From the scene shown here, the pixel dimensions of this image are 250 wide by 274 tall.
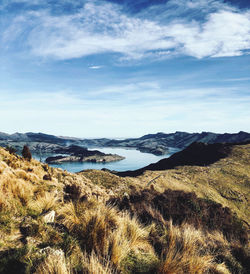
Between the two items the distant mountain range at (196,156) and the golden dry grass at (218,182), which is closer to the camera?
the golden dry grass at (218,182)

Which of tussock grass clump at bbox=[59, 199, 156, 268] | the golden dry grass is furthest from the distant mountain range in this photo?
tussock grass clump at bbox=[59, 199, 156, 268]

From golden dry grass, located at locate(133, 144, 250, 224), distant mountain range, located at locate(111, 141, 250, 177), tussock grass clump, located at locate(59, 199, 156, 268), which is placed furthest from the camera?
distant mountain range, located at locate(111, 141, 250, 177)

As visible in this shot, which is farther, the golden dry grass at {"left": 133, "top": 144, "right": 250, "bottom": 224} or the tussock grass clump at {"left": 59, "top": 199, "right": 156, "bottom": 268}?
the golden dry grass at {"left": 133, "top": 144, "right": 250, "bottom": 224}

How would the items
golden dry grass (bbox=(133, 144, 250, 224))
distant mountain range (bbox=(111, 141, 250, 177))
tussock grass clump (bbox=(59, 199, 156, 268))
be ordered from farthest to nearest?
distant mountain range (bbox=(111, 141, 250, 177)) → golden dry grass (bbox=(133, 144, 250, 224)) → tussock grass clump (bbox=(59, 199, 156, 268))

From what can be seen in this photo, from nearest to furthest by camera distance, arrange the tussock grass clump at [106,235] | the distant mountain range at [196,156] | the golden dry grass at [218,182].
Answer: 1. the tussock grass clump at [106,235]
2. the golden dry grass at [218,182]
3. the distant mountain range at [196,156]

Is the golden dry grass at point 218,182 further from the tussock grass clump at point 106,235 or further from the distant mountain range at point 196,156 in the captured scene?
the tussock grass clump at point 106,235

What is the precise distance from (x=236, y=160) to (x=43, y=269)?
79896mm

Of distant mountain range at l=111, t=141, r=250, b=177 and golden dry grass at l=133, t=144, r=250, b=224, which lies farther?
distant mountain range at l=111, t=141, r=250, b=177

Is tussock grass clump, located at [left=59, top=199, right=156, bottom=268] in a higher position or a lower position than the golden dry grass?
higher

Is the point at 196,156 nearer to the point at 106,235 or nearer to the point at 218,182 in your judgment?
the point at 218,182

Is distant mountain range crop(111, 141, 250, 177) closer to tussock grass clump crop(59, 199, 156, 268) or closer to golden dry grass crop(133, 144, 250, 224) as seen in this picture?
golden dry grass crop(133, 144, 250, 224)

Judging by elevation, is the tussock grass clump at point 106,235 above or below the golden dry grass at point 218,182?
above

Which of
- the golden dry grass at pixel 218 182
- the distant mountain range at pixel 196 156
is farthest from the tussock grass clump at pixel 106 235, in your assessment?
the distant mountain range at pixel 196 156

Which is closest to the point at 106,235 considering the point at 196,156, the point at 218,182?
the point at 218,182
